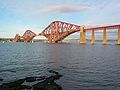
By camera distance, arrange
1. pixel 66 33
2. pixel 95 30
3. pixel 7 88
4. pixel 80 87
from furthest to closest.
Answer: pixel 66 33, pixel 95 30, pixel 80 87, pixel 7 88

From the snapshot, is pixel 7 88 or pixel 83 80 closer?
pixel 7 88

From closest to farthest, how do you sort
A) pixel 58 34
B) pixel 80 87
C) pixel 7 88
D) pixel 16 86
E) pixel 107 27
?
1. pixel 7 88
2. pixel 16 86
3. pixel 80 87
4. pixel 107 27
5. pixel 58 34

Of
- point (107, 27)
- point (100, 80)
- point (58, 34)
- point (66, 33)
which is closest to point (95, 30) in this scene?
point (107, 27)

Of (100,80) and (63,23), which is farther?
(63,23)

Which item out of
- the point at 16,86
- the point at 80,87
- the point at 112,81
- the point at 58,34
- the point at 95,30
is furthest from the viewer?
the point at 58,34

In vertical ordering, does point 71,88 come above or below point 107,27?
below

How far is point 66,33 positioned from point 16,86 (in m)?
161

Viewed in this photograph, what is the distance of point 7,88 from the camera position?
1766cm

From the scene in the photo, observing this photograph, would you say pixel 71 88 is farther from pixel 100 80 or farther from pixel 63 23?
pixel 63 23

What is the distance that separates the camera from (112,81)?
908 inches

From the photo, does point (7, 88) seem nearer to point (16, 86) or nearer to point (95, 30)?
point (16, 86)

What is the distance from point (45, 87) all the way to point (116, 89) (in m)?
6.67

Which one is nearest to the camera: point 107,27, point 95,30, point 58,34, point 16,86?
point 16,86

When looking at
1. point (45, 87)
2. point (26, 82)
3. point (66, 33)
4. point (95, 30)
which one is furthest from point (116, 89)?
point (66, 33)
